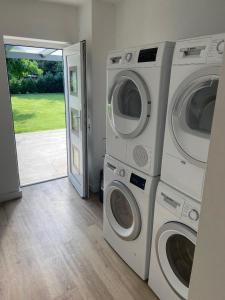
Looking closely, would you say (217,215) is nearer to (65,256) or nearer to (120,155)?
(120,155)

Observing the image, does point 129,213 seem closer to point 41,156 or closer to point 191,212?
point 191,212

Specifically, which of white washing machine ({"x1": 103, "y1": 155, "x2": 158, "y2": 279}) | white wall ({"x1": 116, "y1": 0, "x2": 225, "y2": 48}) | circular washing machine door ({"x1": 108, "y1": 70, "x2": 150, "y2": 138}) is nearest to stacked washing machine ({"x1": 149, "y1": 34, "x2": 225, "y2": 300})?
white washing machine ({"x1": 103, "y1": 155, "x2": 158, "y2": 279})

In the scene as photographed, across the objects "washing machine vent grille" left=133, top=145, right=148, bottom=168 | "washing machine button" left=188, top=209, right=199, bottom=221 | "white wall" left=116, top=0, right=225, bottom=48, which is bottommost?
"washing machine button" left=188, top=209, right=199, bottom=221

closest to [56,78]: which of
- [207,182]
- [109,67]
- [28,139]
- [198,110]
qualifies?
[28,139]

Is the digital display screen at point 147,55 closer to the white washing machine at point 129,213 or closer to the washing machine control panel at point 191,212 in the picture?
the white washing machine at point 129,213

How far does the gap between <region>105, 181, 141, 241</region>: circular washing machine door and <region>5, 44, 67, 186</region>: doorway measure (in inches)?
66.8

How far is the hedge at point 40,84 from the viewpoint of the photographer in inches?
415

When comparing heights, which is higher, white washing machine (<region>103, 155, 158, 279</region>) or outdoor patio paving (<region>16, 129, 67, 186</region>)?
white washing machine (<region>103, 155, 158, 279</region>)

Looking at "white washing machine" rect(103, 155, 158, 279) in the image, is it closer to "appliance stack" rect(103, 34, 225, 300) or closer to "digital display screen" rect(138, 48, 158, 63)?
"appliance stack" rect(103, 34, 225, 300)

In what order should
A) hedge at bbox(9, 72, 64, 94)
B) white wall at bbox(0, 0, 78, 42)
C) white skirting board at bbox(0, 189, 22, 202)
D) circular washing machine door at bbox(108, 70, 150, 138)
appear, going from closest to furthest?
circular washing machine door at bbox(108, 70, 150, 138)
white wall at bbox(0, 0, 78, 42)
white skirting board at bbox(0, 189, 22, 202)
hedge at bbox(9, 72, 64, 94)

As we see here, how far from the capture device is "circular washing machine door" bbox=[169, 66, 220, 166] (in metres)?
1.17

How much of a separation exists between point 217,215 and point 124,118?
1.23m

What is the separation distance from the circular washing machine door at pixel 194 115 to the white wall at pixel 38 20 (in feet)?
6.82

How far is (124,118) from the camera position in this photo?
1.71 metres
